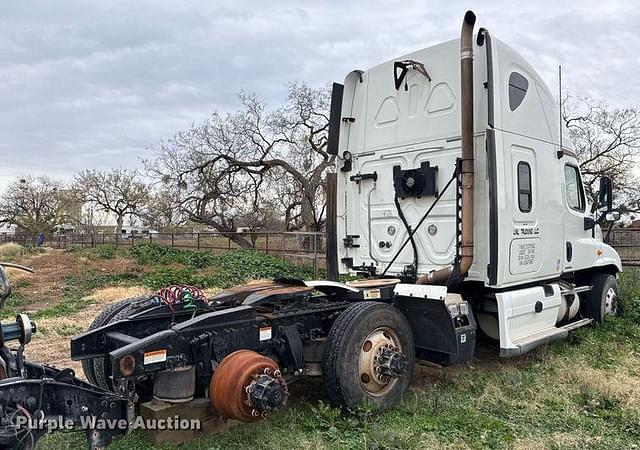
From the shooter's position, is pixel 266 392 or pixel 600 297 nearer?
pixel 266 392

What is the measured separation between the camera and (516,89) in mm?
5680

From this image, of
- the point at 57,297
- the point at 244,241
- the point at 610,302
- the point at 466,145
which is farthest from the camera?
the point at 244,241

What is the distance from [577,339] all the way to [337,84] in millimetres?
4676

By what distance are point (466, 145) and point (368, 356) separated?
2.29 metres

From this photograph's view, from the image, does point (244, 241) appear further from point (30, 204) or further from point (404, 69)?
point (30, 204)

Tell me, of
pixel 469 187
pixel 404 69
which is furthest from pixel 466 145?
pixel 404 69

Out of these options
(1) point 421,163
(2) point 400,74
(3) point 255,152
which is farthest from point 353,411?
(3) point 255,152

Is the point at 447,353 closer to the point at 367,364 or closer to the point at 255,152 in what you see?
the point at 367,364

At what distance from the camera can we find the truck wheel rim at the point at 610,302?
763 cm

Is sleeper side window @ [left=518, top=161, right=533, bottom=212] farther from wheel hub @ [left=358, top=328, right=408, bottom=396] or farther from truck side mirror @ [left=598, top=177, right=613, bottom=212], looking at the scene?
wheel hub @ [left=358, top=328, right=408, bottom=396]

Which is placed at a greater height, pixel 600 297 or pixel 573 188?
pixel 573 188

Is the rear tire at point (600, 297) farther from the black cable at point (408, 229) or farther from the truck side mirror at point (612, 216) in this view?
the black cable at point (408, 229)

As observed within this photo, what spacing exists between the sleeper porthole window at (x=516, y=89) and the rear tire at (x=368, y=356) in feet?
8.79

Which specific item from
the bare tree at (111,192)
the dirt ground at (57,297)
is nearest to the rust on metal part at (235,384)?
the dirt ground at (57,297)
